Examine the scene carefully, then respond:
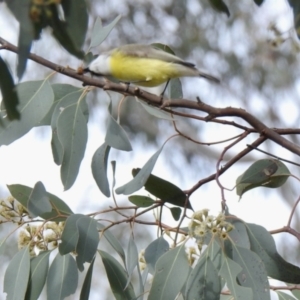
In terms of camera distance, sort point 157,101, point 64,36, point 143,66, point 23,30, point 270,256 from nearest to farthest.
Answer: point 23,30 → point 64,36 → point 157,101 → point 270,256 → point 143,66

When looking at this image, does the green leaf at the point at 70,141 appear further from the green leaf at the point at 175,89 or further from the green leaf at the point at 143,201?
the green leaf at the point at 175,89

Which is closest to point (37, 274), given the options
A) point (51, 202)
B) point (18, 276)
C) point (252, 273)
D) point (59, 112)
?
point (18, 276)

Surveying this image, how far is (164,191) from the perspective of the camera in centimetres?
157

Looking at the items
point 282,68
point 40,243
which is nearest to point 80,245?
point 40,243

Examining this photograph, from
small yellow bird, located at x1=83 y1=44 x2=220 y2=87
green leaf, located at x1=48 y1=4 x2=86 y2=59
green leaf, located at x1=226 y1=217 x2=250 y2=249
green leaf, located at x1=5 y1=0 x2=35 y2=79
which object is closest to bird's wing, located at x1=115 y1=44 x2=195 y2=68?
small yellow bird, located at x1=83 y1=44 x2=220 y2=87

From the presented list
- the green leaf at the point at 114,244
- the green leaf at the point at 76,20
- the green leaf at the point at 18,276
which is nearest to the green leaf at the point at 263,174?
the green leaf at the point at 114,244

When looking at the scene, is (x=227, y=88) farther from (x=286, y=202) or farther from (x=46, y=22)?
(x=46, y=22)

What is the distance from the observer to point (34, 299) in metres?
1.55

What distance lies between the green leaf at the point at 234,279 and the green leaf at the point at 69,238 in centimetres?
32

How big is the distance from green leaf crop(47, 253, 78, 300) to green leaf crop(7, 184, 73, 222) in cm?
10

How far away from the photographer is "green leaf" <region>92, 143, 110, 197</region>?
1571mm

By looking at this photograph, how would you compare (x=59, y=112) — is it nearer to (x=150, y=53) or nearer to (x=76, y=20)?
(x=150, y=53)

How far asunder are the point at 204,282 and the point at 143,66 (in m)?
0.62

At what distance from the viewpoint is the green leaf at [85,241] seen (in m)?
1.47
